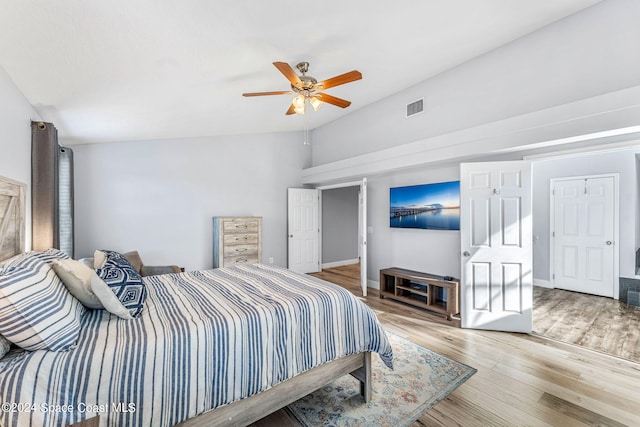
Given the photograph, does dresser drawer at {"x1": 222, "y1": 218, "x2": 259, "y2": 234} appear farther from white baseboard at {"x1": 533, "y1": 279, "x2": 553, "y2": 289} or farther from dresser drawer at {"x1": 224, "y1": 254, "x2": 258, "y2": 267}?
white baseboard at {"x1": 533, "y1": 279, "x2": 553, "y2": 289}

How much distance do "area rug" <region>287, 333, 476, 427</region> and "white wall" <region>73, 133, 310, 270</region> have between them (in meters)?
3.70

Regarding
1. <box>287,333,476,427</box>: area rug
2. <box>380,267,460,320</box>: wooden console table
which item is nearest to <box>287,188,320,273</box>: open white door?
<box>380,267,460,320</box>: wooden console table

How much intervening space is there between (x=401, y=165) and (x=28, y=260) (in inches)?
153

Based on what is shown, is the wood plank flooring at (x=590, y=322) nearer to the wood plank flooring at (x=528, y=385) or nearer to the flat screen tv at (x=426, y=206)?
the wood plank flooring at (x=528, y=385)

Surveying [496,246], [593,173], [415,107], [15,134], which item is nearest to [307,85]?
[415,107]

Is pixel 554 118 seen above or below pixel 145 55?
below

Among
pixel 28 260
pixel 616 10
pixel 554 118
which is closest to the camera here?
pixel 28 260

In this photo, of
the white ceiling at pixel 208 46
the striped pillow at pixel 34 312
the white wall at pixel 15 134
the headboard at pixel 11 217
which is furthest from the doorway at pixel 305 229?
the striped pillow at pixel 34 312

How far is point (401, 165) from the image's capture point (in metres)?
4.05

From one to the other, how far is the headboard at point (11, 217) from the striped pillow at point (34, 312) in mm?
959

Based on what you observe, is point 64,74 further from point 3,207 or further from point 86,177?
point 86,177

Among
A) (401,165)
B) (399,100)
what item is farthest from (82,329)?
(399,100)

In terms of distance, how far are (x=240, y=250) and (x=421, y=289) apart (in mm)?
3062

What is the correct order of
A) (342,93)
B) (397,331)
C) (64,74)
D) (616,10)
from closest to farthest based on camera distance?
(64,74)
(616,10)
(397,331)
(342,93)
